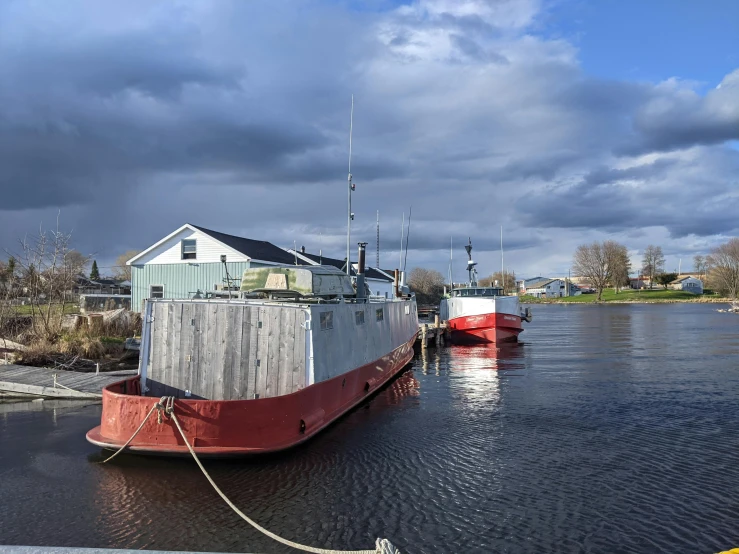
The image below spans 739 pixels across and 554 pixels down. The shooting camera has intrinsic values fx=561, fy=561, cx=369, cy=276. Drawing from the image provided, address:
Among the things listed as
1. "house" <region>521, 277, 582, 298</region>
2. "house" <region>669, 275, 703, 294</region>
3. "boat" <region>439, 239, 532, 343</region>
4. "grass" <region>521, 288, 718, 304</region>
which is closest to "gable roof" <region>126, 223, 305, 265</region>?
→ "boat" <region>439, 239, 532, 343</region>

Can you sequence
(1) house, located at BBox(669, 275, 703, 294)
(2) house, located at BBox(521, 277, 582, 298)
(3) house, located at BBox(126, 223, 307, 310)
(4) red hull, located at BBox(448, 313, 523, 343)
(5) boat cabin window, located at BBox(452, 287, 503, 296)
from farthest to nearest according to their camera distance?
(2) house, located at BBox(521, 277, 582, 298) → (1) house, located at BBox(669, 275, 703, 294) → (5) boat cabin window, located at BBox(452, 287, 503, 296) → (4) red hull, located at BBox(448, 313, 523, 343) → (3) house, located at BBox(126, 223, 307, 310)

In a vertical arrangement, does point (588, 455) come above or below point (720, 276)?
below

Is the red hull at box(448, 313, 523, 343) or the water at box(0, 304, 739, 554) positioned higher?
the red hull at box(448, 313, 523, 343)

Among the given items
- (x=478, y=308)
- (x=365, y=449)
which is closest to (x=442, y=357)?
(x=478, y=308)

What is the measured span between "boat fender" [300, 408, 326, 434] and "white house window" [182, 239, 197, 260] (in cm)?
2171

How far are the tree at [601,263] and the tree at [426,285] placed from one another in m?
41.0

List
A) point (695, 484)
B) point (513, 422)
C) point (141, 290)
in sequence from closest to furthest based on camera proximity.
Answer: point (695, 484)
point (513, 422)
point (141, 290)

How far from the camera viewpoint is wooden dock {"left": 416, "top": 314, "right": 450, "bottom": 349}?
36075mm

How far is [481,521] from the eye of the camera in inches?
320

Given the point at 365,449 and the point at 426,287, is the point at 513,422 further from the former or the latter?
the point at 426,287

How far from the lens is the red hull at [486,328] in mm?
36031

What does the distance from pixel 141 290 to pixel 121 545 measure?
28.2 m

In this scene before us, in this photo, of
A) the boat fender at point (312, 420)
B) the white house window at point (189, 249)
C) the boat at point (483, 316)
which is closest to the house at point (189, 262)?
the white house window at point (189, 249)

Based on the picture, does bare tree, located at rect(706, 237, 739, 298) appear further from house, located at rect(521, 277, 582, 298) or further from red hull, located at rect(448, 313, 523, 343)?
red hull, located at rect(448, 313, 523, 343)
